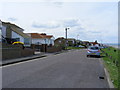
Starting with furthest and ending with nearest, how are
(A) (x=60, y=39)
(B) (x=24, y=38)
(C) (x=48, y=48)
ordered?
(A) (x=60, y=39), (B) (x=24, y=38), (C) (x=48, y=48)

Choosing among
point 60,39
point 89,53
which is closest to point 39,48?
point 89,53

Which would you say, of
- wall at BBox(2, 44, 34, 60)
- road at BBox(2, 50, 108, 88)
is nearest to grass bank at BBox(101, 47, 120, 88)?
road at BBox(2, 50, 108, 88)

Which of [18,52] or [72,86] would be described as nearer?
[72,86]

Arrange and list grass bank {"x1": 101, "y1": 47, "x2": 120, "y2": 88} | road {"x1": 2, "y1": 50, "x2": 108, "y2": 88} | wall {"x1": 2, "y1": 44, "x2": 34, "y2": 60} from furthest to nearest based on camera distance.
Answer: wall {"x1": 2, "y1": 44, "x2": 34, "y2": 60} < grass bank {"x1": 101, "y1": 47, "x2": 120, "y2": 88} < road {"x1": 2, "y1": 50, "x2": 108, "y2": 88}

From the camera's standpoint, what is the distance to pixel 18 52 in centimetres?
1709

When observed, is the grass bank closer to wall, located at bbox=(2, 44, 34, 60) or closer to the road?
the road

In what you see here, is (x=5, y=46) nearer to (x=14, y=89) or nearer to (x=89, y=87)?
(x=14, y=89)

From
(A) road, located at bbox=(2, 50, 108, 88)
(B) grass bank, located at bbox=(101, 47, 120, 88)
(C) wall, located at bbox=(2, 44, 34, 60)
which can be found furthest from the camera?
(C) wall, located at bbox=(2, 44, 34, 60)

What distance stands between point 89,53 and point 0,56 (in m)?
11.6

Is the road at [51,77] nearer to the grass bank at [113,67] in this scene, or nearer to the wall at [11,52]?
the grass bank at [113,67]

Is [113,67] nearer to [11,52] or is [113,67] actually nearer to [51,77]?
[51,77]

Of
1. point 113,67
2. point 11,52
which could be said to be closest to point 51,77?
point 113,67

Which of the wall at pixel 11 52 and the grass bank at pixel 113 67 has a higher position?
the wall at pixel 11 52

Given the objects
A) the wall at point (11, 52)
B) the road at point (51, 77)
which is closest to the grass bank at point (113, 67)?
the road at point (51, 77)
